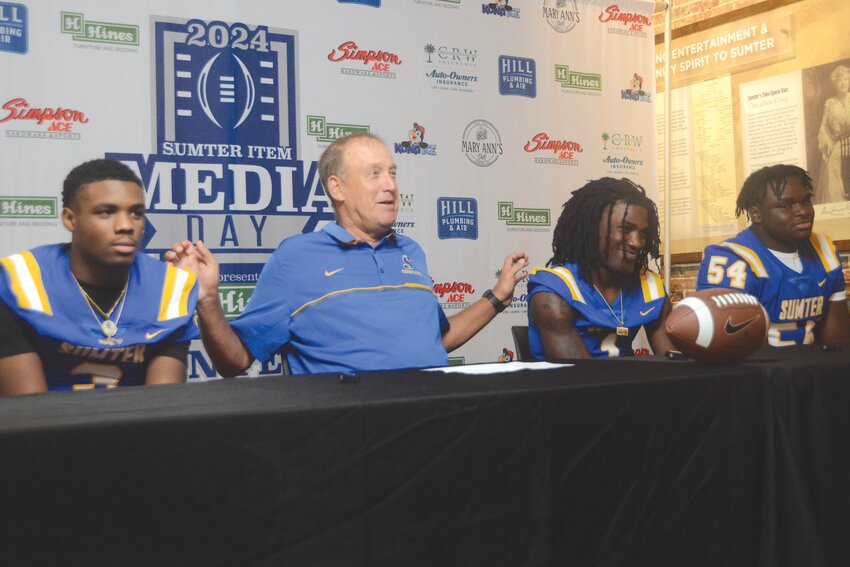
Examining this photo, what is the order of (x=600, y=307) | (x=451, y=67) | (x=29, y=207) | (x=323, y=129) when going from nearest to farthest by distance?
(x=600, y=307) < (x=29, y=207) < (x=323, y=129) < (x=451, y=67)

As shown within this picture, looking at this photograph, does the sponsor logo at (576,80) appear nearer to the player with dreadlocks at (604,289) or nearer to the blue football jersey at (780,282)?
the blue football jersey at (780,282)

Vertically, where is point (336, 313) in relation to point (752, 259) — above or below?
below

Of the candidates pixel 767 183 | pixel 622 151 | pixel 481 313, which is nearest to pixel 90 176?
pixel 481 313

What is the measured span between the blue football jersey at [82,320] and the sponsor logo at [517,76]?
9.95 feet

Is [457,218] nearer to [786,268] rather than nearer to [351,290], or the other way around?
[786,268]

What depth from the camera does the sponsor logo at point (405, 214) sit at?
171 inches

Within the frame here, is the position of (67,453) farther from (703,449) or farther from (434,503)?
(703,449)

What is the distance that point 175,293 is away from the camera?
2.12 m

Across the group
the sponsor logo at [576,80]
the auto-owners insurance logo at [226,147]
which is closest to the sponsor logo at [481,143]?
the sponsor logo at [576,80]

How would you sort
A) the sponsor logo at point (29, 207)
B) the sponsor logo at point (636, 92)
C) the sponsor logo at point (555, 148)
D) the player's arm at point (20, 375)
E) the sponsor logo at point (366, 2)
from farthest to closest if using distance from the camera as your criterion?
the sponsor logo at point (636, 92) < the sponsor logo at point (555, 148) < the sponsor logo at point (366, 2) < the sponsor logo at point (29, 207) < the player's arm at point (20, 375)

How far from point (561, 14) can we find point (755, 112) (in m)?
1.41

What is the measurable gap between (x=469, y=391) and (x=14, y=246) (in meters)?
2.97

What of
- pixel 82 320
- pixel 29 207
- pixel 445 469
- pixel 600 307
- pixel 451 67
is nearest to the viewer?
pixel 445 469

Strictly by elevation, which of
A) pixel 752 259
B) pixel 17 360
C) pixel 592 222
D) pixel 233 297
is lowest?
pixel 17 360
